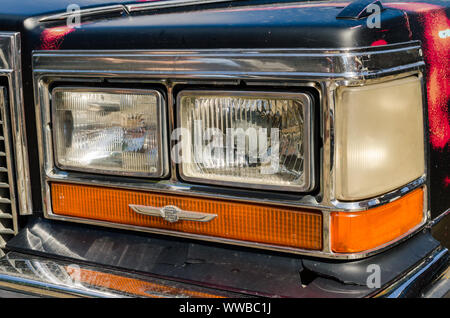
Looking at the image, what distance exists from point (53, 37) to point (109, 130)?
316 millimetres

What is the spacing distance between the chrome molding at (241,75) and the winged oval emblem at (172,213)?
0.15 ft

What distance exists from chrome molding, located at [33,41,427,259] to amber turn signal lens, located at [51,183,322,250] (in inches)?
0.8

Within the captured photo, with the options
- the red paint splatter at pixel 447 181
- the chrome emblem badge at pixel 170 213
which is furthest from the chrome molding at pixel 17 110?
the red paint splatter at pixel 447 181

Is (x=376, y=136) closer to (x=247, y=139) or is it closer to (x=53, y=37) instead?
(x=247, y=139)

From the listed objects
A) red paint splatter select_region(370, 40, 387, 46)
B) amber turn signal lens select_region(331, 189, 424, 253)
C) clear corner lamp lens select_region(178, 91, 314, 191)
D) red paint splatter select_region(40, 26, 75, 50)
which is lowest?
amber turn signal lens select_region(331, 189, 424, 253)

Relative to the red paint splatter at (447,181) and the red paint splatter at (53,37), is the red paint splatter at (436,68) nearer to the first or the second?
the red paint splatter at (447,181)

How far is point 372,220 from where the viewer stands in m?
1.53

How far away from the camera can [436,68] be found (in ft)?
5.69

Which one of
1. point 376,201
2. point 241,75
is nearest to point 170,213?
point 241,75

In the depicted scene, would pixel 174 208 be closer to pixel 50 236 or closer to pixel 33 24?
pixel 50 236

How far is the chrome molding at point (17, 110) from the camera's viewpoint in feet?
5.88

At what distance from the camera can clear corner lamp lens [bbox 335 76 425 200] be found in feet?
4.74

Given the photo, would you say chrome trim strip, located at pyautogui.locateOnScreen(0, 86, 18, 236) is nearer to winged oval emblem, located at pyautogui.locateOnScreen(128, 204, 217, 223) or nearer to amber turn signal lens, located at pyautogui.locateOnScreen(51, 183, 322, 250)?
amber turn signal lens, located at pyautogui.locateOnScreen(51, 183, 322, 250)

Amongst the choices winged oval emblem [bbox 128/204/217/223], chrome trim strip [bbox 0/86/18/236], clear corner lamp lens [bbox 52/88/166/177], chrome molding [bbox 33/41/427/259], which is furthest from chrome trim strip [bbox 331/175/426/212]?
chrome trim strip [bbox 0/86/18/236]
